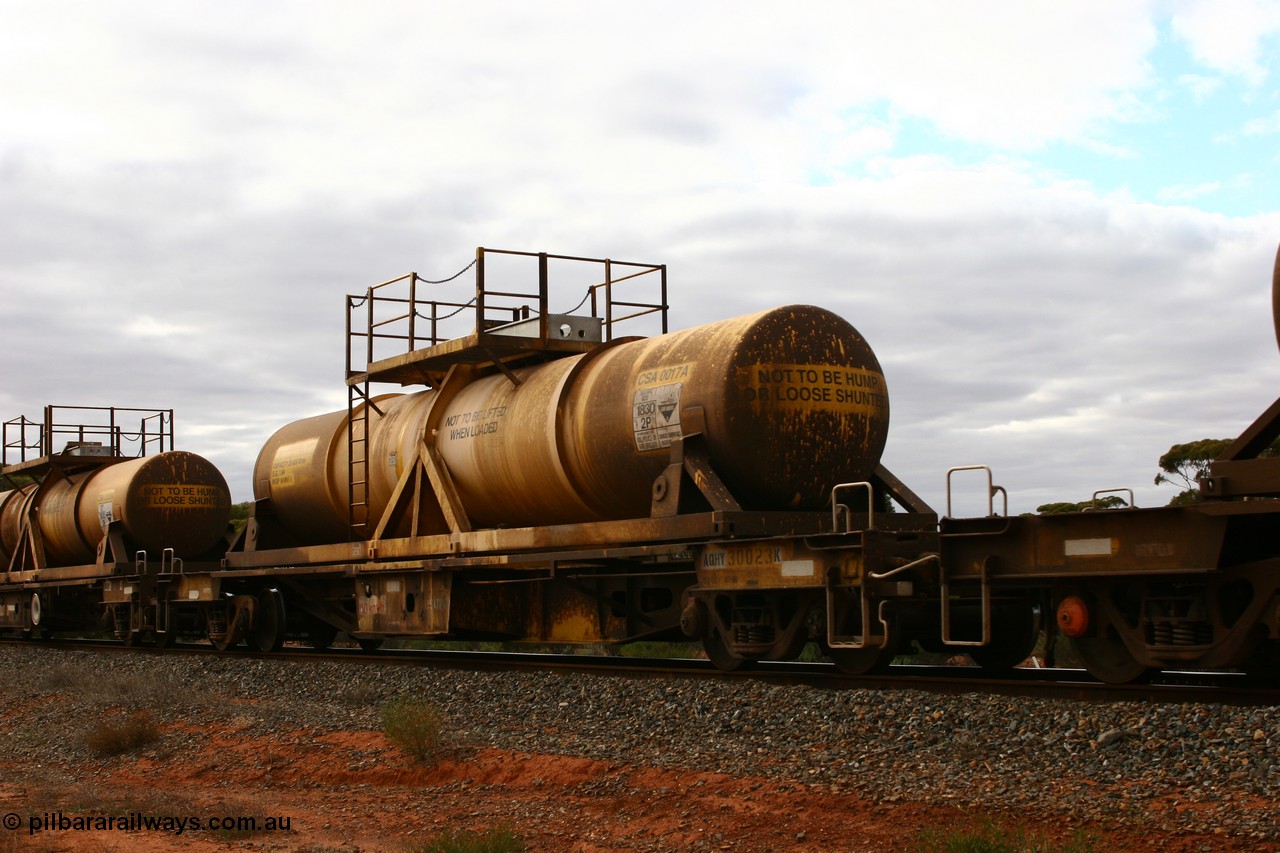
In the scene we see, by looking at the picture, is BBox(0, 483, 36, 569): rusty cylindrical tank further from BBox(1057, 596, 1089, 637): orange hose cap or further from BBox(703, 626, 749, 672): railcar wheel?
BBox(1057, 596, 1089, 637): orange hose cap

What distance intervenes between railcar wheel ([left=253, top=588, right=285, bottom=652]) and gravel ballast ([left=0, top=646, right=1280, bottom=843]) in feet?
12.8

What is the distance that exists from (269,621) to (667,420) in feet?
30.2

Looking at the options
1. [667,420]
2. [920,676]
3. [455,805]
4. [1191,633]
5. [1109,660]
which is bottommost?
[455,805]

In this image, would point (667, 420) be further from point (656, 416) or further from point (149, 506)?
point (149, 506)

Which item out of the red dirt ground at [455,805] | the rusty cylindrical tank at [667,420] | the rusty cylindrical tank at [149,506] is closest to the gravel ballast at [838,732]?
the red dirt ground at [455,805]

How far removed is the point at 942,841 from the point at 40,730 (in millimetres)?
9943

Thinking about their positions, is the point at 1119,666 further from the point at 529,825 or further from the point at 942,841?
the point at 529,825

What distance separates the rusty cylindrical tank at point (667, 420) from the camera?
11.5m

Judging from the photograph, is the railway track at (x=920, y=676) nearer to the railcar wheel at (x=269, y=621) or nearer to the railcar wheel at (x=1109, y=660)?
the railcar wheel at (x=1109, y=660)

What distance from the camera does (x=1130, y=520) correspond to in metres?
8.48

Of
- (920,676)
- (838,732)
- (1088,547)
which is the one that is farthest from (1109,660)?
(838,732)

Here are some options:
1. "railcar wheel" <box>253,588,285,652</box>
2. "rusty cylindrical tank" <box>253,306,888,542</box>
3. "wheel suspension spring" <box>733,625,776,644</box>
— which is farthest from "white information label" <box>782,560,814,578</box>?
"railcar wheel" <box>253,588,285,652</box>

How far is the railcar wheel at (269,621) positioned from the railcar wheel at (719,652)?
Result: 8.64 metres

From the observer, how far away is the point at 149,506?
22.3 metres
